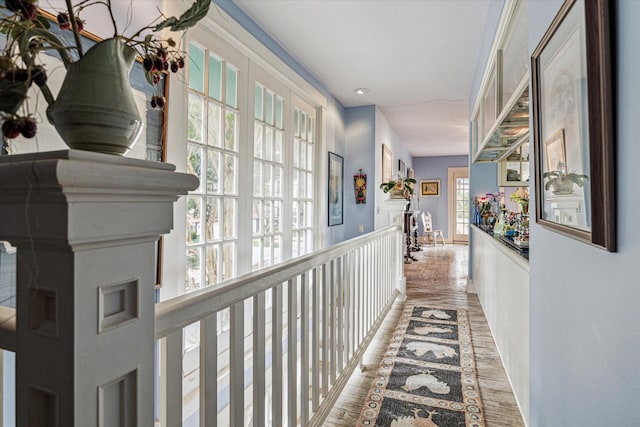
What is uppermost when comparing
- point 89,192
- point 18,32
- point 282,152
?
point 282,152

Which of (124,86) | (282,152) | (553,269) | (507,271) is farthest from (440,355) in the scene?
(124,86)

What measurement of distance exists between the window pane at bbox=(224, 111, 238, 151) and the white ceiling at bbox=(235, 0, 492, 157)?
759mm

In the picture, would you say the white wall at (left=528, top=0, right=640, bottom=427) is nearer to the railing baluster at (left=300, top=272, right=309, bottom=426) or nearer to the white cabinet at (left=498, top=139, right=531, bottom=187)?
the railing baluster at (left=300, top=272, right=309, bottom=426)

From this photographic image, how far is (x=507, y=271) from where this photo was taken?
2111mm

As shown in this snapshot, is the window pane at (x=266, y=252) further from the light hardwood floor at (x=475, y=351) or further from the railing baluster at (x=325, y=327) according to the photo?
the railing baluster at (x=325, y=327)

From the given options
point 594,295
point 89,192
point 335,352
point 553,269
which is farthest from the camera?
point 335,352

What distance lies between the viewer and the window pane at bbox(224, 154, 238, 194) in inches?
96.5

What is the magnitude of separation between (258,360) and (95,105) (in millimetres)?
792

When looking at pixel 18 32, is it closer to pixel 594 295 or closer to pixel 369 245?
pixel 594 295

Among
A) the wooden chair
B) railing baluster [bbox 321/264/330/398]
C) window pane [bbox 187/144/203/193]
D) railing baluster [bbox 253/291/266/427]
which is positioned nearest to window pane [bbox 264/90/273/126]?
window pane [bbox 187/144/203/193]

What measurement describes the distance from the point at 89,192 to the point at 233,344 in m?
0.59

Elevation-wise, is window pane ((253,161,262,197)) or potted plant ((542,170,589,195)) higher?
window pane ((253,161,262,197))

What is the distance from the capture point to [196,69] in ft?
7.18

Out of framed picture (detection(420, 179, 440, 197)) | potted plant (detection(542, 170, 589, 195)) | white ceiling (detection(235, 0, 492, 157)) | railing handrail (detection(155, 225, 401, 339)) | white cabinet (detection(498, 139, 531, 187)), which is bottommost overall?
railing handrail (detection(155, 225, 401, 339))
